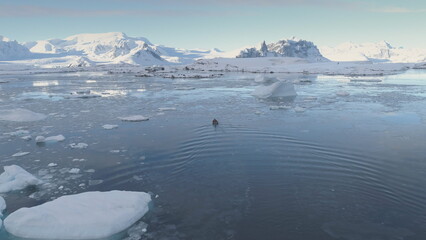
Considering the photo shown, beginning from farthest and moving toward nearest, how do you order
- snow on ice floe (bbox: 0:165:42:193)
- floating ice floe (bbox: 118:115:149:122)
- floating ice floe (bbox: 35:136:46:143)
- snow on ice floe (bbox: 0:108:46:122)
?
Result: snow on ice floe (bbox: 0:108:46:122) < floating ice floe (bbox: 118:115:149:122) < floating ice floe (bbox: 35:136:46:143) < snow on ice floe (bbox: 0:165:42:193)

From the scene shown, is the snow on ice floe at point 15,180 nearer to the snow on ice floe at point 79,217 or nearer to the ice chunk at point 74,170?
the ice chunk at point 74,170

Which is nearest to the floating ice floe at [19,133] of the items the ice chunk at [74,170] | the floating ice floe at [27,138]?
the floating ice floe at [27,138]

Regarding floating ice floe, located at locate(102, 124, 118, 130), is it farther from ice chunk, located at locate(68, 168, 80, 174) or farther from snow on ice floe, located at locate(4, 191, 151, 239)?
snow on ice floe, located at locate(4, 191, 151, 239)

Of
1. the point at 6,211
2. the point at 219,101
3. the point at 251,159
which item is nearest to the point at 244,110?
the point at 219,101

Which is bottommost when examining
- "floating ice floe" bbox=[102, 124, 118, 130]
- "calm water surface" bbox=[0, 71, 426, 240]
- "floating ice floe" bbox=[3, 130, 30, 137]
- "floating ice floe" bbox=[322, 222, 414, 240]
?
"floating ice floe" bbox=[322, 222, 414, 240]

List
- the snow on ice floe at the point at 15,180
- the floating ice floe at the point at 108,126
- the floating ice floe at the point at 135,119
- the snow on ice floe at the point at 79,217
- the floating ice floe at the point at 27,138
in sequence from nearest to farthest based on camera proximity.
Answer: the snow on ice floe at the point at 79,217, the snow on ice floe at the point at 15,180, the floating ice floe at the point at 27,138, the floating ice floe at the point at 108,126, the floating ice floe at the point at 135,119

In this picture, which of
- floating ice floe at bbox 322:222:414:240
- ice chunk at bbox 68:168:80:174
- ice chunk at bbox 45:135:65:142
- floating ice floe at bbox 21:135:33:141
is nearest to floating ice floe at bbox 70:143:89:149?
ice chunk at bbox 45:135:65:142
